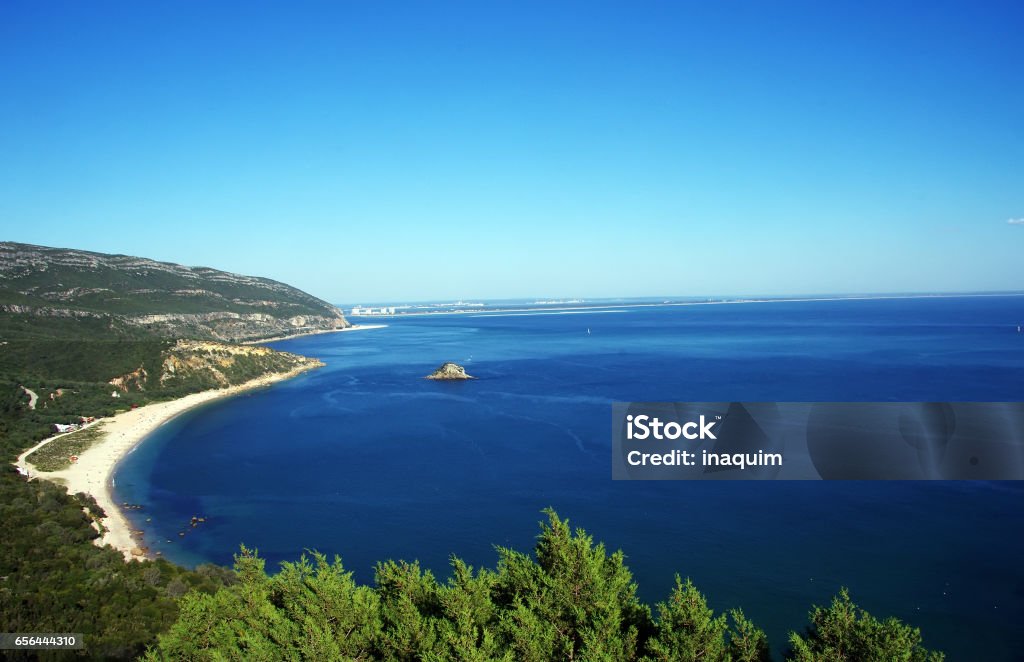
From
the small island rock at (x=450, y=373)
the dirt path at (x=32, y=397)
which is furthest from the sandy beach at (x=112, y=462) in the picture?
the small island rock at (x=450, y=373)

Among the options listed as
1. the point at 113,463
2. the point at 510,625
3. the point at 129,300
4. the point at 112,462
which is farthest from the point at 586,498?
the point at 129,300

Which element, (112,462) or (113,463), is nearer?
A: (113,463)

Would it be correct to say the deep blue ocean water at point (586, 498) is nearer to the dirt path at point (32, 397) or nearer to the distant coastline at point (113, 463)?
the distant coastline at point (113, 463)

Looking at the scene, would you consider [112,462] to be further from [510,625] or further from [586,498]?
[510,625]

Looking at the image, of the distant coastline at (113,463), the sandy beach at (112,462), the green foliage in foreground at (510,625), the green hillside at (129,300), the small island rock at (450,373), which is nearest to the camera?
the green foliage in foreground at (510,625)

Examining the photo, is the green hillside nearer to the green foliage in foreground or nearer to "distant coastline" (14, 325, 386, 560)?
"distant coastline" (14, 325, 386, 560)

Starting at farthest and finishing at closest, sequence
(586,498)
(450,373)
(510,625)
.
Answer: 1. (450,373)
2. (586,498)
3. (510,625)

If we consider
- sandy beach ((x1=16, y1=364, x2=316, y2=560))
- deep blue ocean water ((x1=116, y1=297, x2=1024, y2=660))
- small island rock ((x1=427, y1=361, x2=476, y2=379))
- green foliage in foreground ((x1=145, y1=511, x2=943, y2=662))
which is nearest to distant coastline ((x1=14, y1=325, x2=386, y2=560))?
sandy beach ((x1=16, y1=364, x2=316, y2=560))
